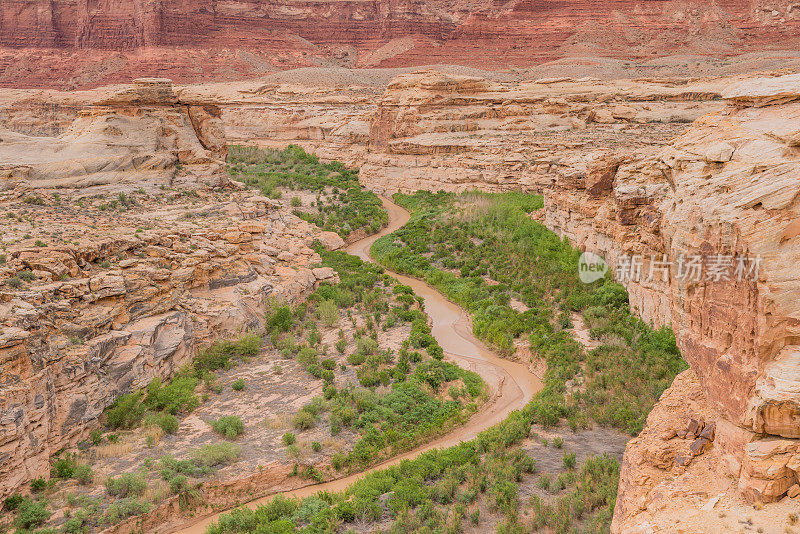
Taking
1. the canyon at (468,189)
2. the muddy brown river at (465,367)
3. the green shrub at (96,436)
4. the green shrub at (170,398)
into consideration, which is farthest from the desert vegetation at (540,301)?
the green shrub at (96,436)

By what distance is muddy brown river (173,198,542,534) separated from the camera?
1348 centimetres

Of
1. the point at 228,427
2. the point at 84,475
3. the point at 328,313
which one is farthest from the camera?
the point at 328,313

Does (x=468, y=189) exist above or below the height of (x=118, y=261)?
below

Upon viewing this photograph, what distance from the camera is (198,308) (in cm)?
1833

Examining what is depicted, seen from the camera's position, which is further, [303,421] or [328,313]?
[328,313]

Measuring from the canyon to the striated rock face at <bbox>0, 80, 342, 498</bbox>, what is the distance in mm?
64

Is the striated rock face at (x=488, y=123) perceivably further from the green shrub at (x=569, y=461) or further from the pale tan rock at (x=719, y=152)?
the pale tan rock at (x=719, y=152)

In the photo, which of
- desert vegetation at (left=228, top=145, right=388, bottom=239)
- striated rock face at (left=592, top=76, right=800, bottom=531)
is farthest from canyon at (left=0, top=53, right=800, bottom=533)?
desert vegetation at (left=228, top=145, right=388, bottom=239)

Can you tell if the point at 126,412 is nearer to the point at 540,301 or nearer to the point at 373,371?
the point at 373,371

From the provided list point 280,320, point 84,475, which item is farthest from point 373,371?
point 84,475

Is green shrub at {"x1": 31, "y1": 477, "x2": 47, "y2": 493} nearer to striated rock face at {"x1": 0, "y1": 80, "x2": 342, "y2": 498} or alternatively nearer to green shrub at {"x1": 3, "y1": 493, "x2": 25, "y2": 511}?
striated rock face at {"x1": 0, "y1": 80, "x2": 342, "y2": 498}

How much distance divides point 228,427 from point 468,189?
26237 mm

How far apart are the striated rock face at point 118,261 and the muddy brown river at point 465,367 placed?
4.11 meters

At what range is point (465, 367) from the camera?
18656mm
